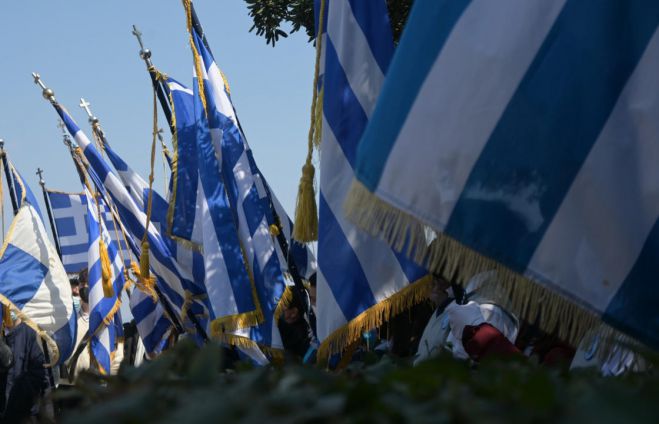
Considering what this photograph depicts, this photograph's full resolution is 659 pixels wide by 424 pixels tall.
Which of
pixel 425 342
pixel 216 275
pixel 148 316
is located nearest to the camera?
pixel 425 342

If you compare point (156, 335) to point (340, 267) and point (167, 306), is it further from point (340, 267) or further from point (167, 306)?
point (340, 267)

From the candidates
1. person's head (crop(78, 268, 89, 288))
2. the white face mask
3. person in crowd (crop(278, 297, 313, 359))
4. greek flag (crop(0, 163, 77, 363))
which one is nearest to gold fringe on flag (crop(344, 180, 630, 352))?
person in crowd (crop(278, 297, 313, 359))

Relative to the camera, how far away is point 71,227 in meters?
15.5

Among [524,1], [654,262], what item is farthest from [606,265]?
[524,1]

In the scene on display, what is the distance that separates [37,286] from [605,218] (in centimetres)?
893

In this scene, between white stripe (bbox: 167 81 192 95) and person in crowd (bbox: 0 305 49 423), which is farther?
person in crowd (bbox: 0 305 49 423)

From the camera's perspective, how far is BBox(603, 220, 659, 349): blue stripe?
3205 mm

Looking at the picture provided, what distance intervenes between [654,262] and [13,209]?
412 inches

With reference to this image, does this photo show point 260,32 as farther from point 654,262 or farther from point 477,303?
point 654,262

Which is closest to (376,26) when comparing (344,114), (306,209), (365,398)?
(344,114)

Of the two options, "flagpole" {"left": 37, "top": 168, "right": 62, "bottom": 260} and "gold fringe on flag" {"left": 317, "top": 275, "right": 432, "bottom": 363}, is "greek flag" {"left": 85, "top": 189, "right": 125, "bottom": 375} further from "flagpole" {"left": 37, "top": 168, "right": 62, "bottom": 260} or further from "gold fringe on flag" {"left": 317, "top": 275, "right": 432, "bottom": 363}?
"gold fringe on flag" {"left": 317, "top": 275, "right": 432, "bottom": 363}

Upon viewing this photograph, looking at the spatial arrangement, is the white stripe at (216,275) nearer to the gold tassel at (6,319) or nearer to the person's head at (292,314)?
the person's head at (292,314)

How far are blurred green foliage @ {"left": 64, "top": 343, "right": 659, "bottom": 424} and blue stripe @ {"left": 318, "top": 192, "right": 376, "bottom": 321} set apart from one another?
354cm

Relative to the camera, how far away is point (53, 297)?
11.2 metres
